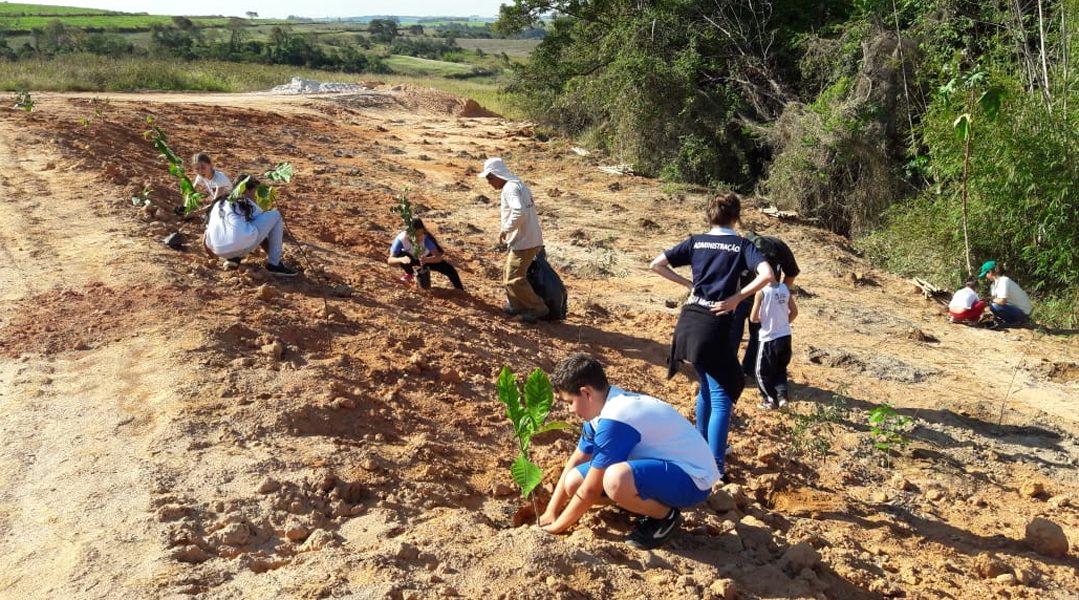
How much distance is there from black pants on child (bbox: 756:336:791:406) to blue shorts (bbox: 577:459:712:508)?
2.38 metres

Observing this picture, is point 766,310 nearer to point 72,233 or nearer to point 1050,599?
point 1050,599

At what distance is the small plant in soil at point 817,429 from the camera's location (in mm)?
5582

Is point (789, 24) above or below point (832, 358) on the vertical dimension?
above

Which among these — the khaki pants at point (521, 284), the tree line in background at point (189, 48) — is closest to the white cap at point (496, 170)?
the khaki pants at point (521, 284)

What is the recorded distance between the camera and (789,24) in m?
15.1

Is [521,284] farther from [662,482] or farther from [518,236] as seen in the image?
[662,482]

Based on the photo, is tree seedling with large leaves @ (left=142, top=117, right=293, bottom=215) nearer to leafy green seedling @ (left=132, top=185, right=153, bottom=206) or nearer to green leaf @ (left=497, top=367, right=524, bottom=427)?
leafy green seedling @ (left=132, top=185, right=153, bottom=206)

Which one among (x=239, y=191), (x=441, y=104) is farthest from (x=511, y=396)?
(x=441, y=104)

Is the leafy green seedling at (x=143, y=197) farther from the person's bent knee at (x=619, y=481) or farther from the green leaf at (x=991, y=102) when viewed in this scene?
the green leaf at (x=991, y=102)

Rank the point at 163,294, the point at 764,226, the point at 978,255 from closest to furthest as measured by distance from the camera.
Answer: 1. the point at 163,294
2. the point at 978,255
3. the point at 764,226

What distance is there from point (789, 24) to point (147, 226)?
38.3ft

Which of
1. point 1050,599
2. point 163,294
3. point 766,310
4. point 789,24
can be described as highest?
point 789,24

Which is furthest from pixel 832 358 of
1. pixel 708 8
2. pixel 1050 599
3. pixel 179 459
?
pixel 708 8

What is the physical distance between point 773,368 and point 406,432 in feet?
8.59
